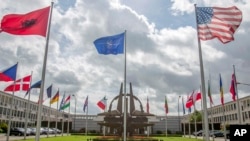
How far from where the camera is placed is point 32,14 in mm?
15461

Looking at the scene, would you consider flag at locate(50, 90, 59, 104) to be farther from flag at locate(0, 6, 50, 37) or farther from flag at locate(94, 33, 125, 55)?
flag at locate(0, 6, 50, 37)

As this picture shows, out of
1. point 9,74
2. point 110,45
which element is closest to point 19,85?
point 9,74

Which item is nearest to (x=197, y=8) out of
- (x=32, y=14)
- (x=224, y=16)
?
(x=224, y=16)

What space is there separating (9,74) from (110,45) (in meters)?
13.5

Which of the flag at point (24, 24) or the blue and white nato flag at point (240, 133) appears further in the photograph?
the flag at point (24, 24)

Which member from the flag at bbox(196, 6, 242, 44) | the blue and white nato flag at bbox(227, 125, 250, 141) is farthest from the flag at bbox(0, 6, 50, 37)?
the blue and white nato flag at bbox(227, 125, 250, 141)

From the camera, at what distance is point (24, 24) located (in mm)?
15102

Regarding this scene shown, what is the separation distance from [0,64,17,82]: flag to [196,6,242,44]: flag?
19.8 meters

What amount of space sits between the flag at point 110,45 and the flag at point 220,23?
21.1 ft

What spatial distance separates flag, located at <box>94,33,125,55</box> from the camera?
19.7 m

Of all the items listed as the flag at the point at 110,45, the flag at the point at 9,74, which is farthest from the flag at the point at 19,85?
the flag at the point at 110,45

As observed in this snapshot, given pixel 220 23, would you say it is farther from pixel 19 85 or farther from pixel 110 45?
pixel 19 85

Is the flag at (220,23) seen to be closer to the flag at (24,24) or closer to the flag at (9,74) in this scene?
the flag at (24,24)

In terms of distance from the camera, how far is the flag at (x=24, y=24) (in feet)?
49.0
